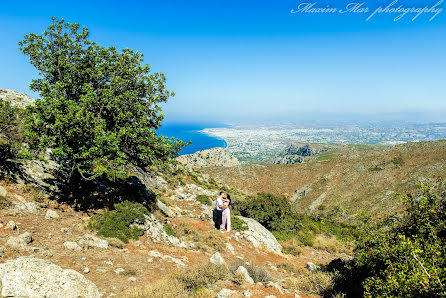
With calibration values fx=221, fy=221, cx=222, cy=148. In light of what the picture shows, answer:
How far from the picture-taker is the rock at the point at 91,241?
10.1m

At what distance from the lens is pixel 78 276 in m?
6.86

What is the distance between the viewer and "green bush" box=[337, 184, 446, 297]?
16.7ft

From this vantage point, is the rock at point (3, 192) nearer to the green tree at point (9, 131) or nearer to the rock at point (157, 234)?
the green tree at point (9, 131)

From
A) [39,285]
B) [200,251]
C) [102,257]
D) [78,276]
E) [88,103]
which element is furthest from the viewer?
[200,251]

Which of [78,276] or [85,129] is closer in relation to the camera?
[78,276]

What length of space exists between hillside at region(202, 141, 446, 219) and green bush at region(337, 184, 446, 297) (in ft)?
127

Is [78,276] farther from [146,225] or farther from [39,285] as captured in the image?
[146,225]

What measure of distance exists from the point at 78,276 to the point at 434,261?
992cm

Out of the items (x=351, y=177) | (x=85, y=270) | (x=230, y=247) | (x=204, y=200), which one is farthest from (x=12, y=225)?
(x=351, y=177)

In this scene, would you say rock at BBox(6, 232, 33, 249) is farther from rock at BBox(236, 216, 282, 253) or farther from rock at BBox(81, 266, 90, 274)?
rock at BBox(236, 216, 282, 253)

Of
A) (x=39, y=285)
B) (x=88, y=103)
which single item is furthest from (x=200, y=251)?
(x=88, y=103)

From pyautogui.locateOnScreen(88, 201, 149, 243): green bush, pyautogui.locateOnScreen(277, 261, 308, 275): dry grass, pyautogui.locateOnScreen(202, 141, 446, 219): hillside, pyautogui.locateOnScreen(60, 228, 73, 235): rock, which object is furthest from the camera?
pyautogui.locateOnScreen(202, 141, 446, 219): hillside

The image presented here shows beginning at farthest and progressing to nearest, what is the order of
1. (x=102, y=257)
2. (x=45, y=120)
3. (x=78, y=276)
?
(x=45, y=120)
(x=102, y=257)
(x=78, y=276)

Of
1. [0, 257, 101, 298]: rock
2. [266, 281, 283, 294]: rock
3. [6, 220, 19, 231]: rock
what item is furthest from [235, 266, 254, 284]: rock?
[6, 220, 19, 231]: rock
